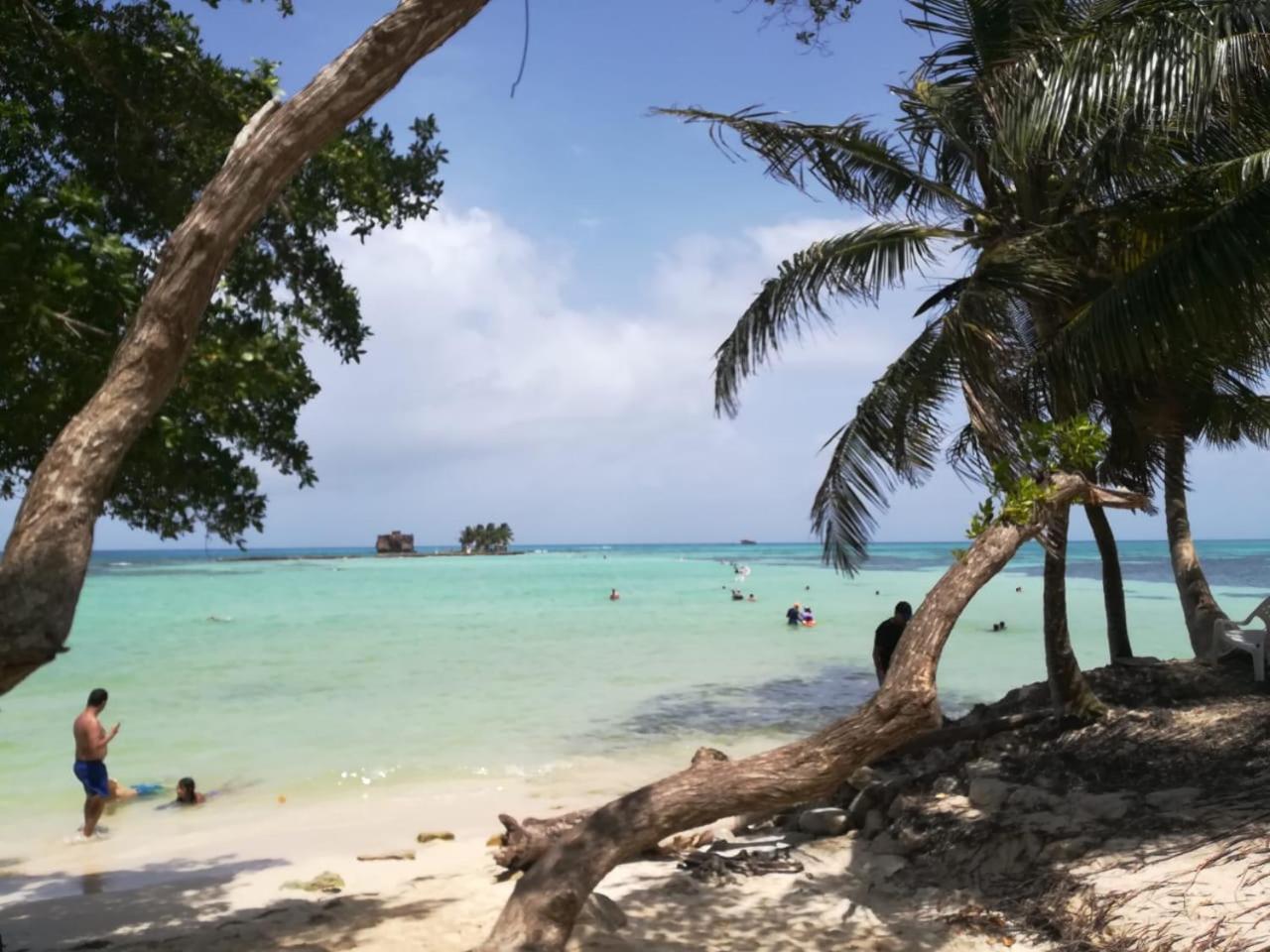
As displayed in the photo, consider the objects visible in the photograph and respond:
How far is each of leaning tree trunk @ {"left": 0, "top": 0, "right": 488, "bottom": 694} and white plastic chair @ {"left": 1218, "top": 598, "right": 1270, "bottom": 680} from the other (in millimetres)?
8223

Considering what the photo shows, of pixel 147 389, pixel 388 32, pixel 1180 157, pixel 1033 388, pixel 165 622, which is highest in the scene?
pixel 1180 157

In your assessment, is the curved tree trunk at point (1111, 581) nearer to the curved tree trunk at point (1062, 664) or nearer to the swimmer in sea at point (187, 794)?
the curved tree trunk at point (1062, 664)

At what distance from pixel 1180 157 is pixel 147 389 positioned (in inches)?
293

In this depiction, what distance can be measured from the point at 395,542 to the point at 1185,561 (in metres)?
106

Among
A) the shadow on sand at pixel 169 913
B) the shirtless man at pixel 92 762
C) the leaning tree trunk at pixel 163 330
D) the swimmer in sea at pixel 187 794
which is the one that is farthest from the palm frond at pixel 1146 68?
the swimmer in sea at pixel 187 794

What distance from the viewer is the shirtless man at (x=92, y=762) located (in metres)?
8.36

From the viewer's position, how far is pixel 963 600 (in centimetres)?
460

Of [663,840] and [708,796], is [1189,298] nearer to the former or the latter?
[708,796]

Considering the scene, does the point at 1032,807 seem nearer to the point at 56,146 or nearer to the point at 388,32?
the point at 388,32

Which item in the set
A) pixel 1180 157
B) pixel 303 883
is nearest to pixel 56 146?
pixel 303 883

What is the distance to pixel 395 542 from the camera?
110 m

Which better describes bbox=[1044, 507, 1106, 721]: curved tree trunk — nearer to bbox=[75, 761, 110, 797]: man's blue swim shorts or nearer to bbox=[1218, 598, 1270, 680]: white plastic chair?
bbox=[1218, 598, 1270, 680]: white plastic chair

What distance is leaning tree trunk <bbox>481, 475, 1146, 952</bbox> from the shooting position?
3998mm

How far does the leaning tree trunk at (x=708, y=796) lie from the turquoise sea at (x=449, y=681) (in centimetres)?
654
